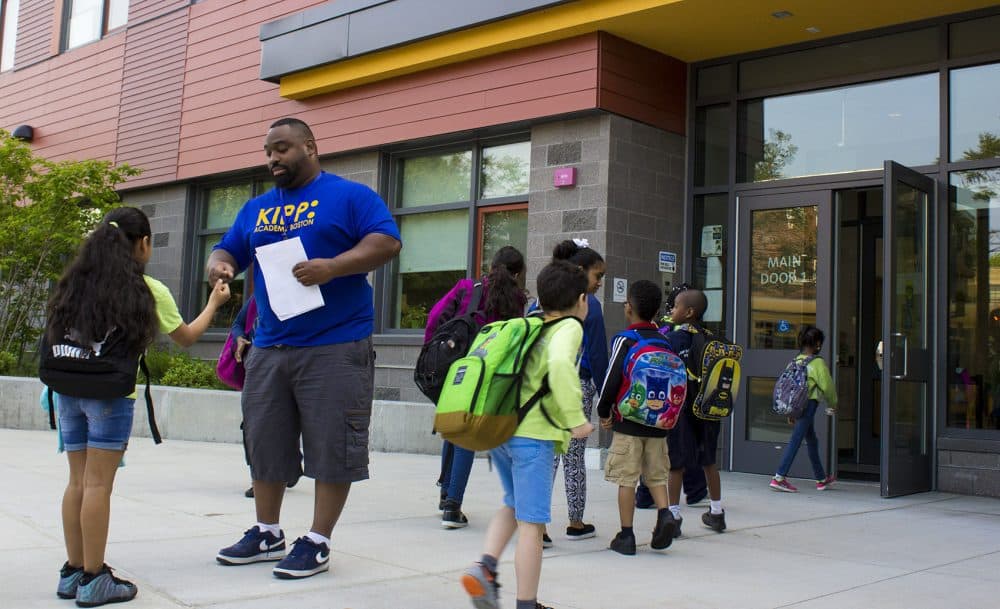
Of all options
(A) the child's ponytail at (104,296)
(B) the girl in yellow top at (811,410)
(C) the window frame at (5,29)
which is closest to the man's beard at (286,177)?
(A) the child's ponytail at (104,296)

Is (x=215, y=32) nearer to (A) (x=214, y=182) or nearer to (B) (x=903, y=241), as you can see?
(A) (x=214, y=182)

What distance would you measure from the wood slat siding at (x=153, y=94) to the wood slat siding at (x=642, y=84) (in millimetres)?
7693

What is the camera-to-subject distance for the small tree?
45.5 ft

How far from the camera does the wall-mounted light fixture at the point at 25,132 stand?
17047mm

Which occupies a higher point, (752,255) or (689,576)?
(752,255)

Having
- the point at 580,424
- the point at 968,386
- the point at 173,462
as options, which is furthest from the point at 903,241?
the point at 173,462

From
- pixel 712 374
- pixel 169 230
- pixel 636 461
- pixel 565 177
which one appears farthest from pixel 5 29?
pixel 636 461

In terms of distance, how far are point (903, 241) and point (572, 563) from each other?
4788 millimetres

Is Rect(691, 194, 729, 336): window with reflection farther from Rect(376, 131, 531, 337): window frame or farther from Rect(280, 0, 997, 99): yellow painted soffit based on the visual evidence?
Rect(376, 131, 531, 337): window frame

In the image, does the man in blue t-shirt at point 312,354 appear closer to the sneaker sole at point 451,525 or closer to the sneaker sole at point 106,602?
the sneaker sole at point 106,602

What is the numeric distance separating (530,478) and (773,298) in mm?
6354

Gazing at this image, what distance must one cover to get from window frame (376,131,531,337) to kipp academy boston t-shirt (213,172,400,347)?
5.81 meters

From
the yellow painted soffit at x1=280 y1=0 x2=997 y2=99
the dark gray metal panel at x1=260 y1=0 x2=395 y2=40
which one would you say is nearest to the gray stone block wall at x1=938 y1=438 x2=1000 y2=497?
the yellow painted soffit at x1=280 y1=0 x2=997 y2=99

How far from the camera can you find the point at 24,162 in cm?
1441
